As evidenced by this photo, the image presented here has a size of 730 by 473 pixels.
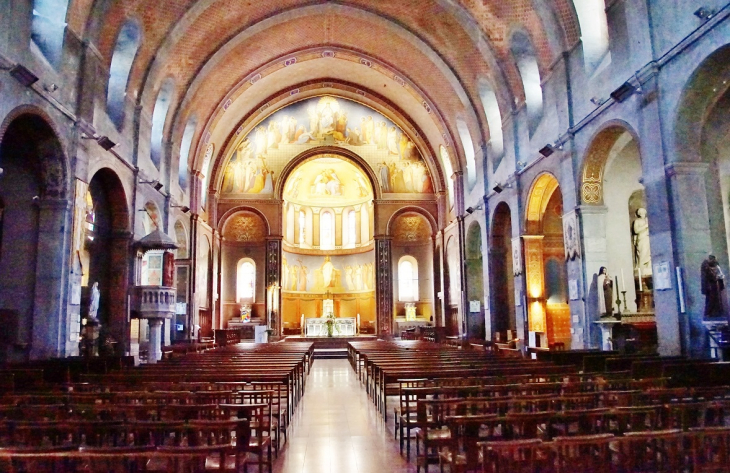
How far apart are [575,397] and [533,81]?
1554 cm

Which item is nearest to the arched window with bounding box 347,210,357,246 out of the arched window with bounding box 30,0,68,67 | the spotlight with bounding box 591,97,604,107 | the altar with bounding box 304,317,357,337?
the altar with bounding box 304,317,357,337

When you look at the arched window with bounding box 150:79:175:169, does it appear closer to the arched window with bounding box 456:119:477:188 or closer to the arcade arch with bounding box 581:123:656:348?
the arched window with bounding box 456:119:477:188

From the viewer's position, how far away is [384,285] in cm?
3061

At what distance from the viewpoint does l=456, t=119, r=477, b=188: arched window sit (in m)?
25.3

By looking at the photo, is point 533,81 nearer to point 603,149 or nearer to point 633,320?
point 603,149

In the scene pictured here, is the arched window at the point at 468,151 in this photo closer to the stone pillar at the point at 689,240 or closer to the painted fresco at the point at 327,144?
the painted fresco at the point at 327,144

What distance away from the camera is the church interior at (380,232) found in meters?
5.42

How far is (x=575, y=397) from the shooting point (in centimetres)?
544

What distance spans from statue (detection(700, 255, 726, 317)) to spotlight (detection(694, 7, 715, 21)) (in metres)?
4.33

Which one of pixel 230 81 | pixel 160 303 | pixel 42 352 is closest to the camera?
pixel 42 352

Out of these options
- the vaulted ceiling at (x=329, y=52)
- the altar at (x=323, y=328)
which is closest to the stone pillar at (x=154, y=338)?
the vaulted ceiling at (x=329, y=52)

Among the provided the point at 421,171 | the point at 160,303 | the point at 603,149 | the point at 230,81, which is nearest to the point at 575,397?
the point at 603,149

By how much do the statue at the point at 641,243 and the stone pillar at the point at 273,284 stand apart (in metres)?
18.7

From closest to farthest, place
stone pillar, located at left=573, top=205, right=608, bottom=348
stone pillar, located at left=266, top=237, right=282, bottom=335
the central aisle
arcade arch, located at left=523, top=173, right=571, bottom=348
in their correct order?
1. the central aisle
2. stone pillar, located at left=573, top=205, right=608, bottom=348
3. arcade arch, located at left=523, top=173, right=571, bottom=348
4. stone pillar, located at left=266, top=237, right=282, bottom=335
